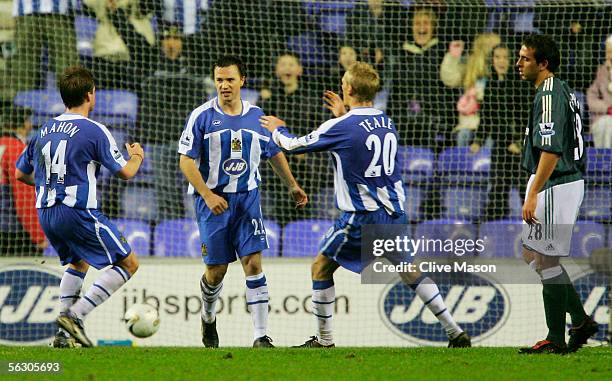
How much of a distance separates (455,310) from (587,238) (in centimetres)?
161

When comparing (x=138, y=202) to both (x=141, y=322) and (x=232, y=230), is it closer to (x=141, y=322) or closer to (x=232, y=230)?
Answer: (x=141, y=322)

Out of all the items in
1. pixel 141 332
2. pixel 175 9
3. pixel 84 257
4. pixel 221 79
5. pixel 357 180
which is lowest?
pixel 141 332

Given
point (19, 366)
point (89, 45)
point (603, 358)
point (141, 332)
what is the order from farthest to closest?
point (89, 45) < point (141, 332) < point (603, 358) < point (19, 366)

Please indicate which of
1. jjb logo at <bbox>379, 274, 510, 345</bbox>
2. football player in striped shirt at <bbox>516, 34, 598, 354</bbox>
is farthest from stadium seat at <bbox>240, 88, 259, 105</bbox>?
football player in striped shirt at <bbox>516, 34, 598, 354</bbox>

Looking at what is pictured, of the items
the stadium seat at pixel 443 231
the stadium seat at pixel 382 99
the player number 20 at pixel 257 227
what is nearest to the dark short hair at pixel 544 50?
the player number 20 at pixel 257 227

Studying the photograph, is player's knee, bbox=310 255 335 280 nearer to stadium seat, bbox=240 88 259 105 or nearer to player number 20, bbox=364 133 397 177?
player number 20, bbox=364 133 397 177

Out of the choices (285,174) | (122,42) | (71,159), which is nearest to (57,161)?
(71,159)

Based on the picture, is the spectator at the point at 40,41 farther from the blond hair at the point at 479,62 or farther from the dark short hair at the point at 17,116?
the blond hair at the point at 479,62

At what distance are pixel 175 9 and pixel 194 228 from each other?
2841 millimetres

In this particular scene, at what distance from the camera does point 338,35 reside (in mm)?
11789

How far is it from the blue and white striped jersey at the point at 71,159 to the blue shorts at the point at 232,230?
2.68 feet

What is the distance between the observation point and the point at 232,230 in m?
7.55

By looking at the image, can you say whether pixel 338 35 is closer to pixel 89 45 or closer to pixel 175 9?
pixel 175 9

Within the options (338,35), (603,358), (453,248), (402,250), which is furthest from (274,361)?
(338,35)
